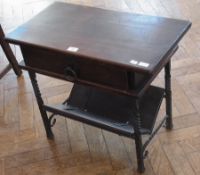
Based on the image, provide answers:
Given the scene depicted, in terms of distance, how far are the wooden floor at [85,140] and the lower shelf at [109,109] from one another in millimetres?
216

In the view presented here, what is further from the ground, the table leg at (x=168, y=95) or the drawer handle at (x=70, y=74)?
the drawer handle at (x=70, y=74)

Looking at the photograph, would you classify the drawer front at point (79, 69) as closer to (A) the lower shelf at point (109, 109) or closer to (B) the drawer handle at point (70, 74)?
(B) the drawer handle at point (70, 74)

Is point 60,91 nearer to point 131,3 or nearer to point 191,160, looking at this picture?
point 191,160

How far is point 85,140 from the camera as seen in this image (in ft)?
5.49

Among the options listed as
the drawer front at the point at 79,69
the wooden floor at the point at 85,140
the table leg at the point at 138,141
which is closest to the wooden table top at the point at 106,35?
the drawer front at the point at 79,69

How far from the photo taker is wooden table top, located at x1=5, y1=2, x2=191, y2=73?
112 centimetres

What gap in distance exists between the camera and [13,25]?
8.90 feet

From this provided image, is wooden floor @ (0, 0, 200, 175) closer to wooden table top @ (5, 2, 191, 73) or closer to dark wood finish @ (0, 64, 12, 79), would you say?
dark wood finish @ (0, 64, 12, 79)

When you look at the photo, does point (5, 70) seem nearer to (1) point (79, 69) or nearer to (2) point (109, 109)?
(2) point (109, 109)

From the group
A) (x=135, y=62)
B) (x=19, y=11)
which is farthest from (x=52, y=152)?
(x=19, y=11)

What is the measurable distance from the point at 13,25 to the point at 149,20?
1.67 meters

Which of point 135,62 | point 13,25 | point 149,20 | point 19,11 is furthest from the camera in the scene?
point 19,11

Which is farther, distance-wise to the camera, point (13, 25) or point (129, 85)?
point (13, 25)

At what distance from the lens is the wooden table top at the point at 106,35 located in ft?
3.69
